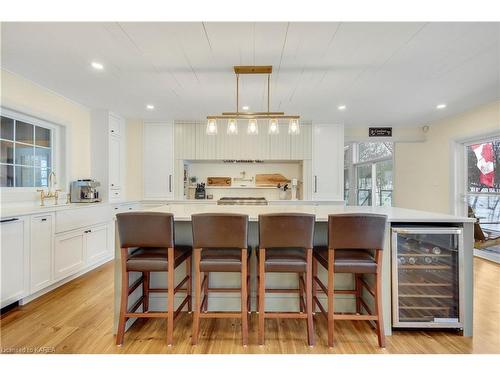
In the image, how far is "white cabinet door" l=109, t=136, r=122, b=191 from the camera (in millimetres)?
4270

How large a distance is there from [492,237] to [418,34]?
3.82 meters

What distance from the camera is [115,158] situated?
441 cm

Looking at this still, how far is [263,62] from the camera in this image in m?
2.49

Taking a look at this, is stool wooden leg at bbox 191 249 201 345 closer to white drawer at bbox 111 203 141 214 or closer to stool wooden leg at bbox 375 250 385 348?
stool wooden leg at bbox 375 250 385 348

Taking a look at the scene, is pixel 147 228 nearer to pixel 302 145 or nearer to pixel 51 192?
pixel 51 192

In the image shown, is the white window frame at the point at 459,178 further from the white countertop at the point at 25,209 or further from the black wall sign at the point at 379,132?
the white countertop at the point at 25,209

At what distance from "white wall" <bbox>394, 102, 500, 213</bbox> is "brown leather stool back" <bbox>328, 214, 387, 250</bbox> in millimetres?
3634

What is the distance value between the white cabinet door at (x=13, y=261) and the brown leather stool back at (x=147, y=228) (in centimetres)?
130

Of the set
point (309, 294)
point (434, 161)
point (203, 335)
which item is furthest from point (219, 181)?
point (434, 161)

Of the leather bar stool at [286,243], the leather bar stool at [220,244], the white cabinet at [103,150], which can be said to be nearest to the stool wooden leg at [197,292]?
the leather bar stool at [220,244]

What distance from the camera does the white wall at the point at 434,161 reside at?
4062 millimetres

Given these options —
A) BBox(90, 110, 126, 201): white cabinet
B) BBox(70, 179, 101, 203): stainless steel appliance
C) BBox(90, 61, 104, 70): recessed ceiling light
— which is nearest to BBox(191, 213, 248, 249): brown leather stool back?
BBox(90, 61, 104, 70): recessed ceiling light
